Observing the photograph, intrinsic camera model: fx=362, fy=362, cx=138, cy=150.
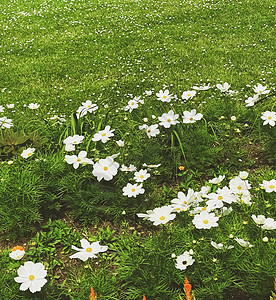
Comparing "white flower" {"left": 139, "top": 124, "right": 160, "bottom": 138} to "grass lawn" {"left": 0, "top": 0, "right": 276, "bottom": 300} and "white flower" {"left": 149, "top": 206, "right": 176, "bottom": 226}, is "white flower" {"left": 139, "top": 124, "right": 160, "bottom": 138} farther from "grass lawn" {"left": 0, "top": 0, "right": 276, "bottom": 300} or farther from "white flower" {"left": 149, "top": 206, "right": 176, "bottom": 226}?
"white flower" {"left": 149, "top": 206, "right": 176, "bottom": 226}

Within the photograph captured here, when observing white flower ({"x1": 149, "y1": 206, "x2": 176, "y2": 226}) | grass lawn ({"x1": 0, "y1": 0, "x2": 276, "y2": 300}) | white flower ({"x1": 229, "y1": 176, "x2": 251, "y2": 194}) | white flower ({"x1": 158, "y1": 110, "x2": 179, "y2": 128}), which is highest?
white flower ({"x1": 149, "y1": 206, "x2": 176, "y2": 226})

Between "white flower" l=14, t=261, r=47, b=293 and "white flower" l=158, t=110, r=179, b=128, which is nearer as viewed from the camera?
"white flower" l=14, t=261, r=47, b=293

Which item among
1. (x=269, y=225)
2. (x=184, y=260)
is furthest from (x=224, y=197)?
(x=184, y=260)

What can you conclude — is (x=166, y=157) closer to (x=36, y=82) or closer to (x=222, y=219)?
(x=222, y=219)

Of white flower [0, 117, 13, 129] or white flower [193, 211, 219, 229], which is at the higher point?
white flower [193, 211, 219, 229]

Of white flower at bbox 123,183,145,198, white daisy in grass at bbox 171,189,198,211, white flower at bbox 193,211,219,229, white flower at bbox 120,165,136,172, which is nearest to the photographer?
white flower at bbox 193,211,219,229

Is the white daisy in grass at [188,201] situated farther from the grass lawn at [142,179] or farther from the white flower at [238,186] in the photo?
the white flower at [238,186]

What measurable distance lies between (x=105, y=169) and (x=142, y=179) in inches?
10.8

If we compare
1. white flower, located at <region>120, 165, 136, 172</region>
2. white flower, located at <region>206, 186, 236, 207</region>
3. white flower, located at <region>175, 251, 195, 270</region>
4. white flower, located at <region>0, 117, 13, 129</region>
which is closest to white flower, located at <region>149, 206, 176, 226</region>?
white flower, located at <region>175, 251, 195, 270</region>

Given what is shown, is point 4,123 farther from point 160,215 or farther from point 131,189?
point 160,215

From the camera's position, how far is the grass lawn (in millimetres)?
2020

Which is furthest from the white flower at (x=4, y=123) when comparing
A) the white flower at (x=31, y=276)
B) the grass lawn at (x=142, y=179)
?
the white flower at (x=31, y=276)

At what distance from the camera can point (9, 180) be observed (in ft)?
8.85

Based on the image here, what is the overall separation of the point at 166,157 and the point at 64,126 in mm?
→ 1083
